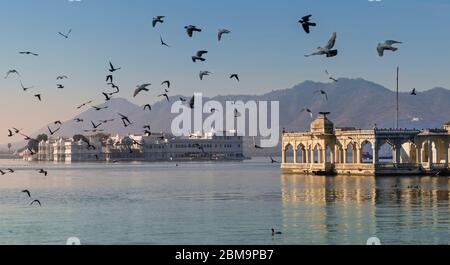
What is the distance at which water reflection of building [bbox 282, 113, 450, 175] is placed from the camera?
380ft

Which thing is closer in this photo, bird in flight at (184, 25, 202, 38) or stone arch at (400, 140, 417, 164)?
bird in flight at (184, 25, 202, 38)

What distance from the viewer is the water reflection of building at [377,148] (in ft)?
380

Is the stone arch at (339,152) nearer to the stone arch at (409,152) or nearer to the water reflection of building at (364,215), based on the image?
the stone arch at (409,152)

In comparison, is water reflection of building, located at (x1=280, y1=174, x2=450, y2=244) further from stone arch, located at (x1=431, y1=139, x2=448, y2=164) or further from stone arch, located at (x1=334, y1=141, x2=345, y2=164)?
stone arch, located at (x1=334, y1=141, x2=345, y2=164)

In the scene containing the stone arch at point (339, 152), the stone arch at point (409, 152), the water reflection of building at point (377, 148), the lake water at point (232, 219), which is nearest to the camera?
the lake water at point (232, 219)

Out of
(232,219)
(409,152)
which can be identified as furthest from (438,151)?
(232,219)

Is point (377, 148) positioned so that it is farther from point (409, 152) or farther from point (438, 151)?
point (409, 152)

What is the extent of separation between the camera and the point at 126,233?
38094 mm

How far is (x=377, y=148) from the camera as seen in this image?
382 feet

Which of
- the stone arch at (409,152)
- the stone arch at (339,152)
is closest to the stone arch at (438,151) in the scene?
the stone arch at (409,152)

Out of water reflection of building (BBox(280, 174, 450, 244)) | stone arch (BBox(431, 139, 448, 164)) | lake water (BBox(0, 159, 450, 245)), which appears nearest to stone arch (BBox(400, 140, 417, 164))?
stone arch (BBox(431, 139, 448, 164))
